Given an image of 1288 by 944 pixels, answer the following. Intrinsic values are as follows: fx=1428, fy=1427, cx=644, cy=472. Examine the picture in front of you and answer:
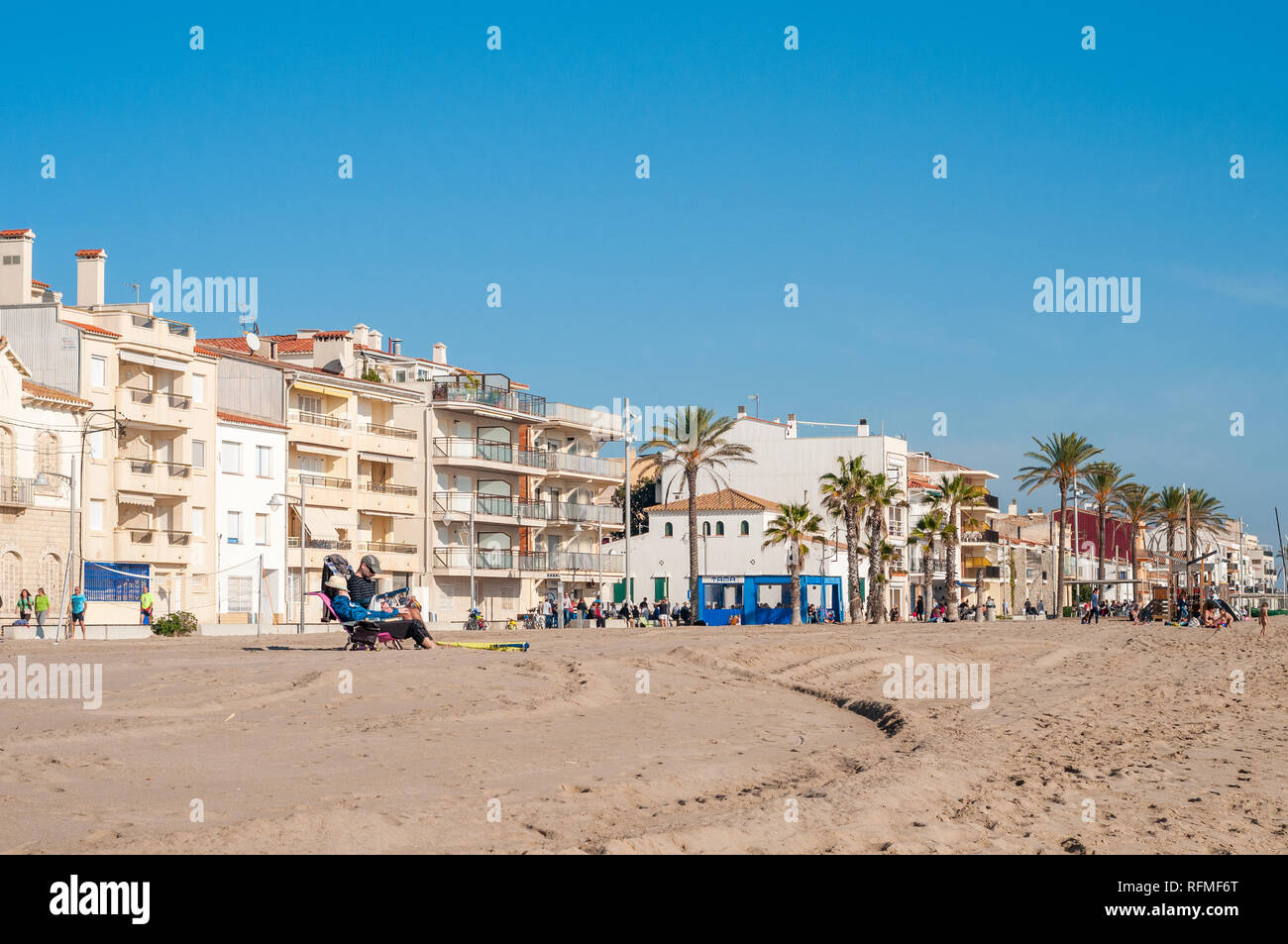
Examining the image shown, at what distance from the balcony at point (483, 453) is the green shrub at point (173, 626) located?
27.2m

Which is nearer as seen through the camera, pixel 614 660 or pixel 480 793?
pixel 480 793

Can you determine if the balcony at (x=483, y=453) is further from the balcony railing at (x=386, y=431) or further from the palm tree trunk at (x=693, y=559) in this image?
the palm tree trunk at (x=693, y=559)

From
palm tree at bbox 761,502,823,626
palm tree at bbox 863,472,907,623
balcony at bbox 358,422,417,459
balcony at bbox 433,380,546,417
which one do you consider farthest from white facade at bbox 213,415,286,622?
palm tree at bbox 863,472,907,623

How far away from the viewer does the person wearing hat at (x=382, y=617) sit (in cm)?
2839

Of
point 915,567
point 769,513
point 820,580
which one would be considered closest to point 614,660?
point 820,580

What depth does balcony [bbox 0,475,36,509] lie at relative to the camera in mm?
46344

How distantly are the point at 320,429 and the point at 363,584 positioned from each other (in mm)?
36856

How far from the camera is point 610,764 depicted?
13750mm

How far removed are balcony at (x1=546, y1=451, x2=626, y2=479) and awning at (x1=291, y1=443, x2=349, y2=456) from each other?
15.4 metres

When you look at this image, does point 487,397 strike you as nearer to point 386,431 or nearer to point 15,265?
point 386,431
